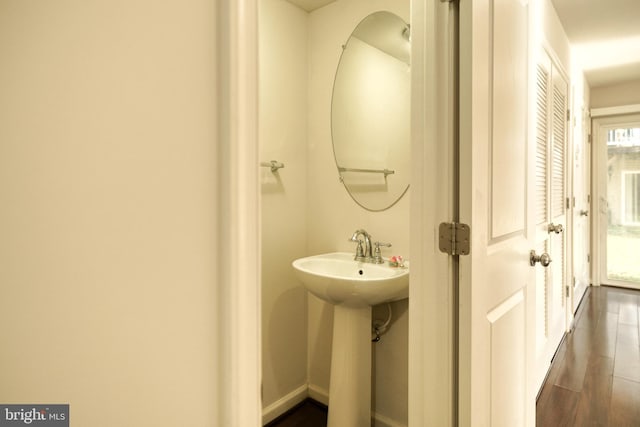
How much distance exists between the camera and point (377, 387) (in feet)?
6.50

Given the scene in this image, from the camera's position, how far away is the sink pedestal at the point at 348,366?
5.79 feet

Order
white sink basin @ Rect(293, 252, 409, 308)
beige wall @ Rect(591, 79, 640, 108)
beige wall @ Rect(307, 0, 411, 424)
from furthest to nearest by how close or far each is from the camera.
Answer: beige wall @ Rect(591, 79, 640, 108) → beige wall @ Rect(307, 0, 411, 424) → white sink basin @ Rect(293, 252, 409, 308)

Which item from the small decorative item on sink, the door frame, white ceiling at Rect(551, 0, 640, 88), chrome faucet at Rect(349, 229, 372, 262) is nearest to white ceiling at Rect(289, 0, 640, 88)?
white ceiling at Rect(551, 0, 640, 88)

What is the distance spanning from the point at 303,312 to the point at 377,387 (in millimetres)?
603

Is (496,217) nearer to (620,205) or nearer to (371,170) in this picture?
(371,170)

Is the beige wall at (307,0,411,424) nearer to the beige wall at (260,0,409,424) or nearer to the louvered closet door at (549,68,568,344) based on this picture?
the beige wall at (260,0,409,424)

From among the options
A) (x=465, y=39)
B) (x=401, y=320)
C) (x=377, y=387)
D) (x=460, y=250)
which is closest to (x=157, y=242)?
(x=460, y=250)

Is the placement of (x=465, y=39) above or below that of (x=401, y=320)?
above

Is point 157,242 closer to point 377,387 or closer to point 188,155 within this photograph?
point 188,155

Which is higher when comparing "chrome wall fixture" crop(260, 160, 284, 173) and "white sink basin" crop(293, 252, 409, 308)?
"chrome wall fixture" crop(260, 160, 284, 173)

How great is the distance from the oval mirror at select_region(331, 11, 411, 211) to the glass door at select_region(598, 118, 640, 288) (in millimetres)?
4054

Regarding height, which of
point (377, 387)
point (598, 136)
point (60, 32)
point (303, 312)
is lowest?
point (377, 387)

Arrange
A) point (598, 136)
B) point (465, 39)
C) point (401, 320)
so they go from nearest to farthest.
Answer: point (465, 39) → point (401, 320) → point (598, 136)

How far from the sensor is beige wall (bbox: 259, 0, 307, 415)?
2025 millimetres
